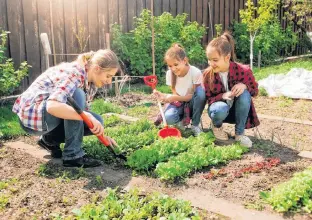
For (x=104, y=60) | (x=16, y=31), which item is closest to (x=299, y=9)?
(x=16, y=31)

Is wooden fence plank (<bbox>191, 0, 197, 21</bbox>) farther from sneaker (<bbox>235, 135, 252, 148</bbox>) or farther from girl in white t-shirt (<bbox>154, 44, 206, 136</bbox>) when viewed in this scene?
sneaker (<bbox>235, 135, 252, 148</bbox>)

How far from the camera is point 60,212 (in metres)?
2.63

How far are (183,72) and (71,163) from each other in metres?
1.57

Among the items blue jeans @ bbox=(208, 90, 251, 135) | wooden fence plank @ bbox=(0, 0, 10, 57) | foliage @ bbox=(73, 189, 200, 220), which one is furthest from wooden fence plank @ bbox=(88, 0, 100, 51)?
foliage @ bbox=(73, 189, 200, 220)

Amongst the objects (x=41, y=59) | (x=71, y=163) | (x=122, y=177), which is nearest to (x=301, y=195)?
(x=122, y=177)

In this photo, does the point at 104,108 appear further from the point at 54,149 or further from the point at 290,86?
the point at 290,86

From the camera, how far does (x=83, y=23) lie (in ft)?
22.8

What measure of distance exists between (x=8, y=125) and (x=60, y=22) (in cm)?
242

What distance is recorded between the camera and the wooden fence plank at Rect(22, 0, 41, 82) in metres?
6.17

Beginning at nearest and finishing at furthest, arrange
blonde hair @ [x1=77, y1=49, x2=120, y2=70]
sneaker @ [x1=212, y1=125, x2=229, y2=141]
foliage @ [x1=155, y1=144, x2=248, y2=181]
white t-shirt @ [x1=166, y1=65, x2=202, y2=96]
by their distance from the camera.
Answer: foliage @ [x1=155, y1=144, x2=248, y2=181] < blonde hair @ [x1=77, y1=49, x2=120, y2=70] < sneaker @ [x1=212, y1=125, x2=229, y2=141] < white t-shirt @ [x1=166, y1=65, x2=202, y2=96]

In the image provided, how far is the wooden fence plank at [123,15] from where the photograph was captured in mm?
7559

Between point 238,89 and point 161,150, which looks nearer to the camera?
point 161,150

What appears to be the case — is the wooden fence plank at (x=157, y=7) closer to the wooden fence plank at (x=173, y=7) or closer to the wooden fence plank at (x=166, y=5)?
the wooden fence plank at (x=166, y=5)

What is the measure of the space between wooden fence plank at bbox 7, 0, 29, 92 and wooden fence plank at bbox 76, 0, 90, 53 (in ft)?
3.04
